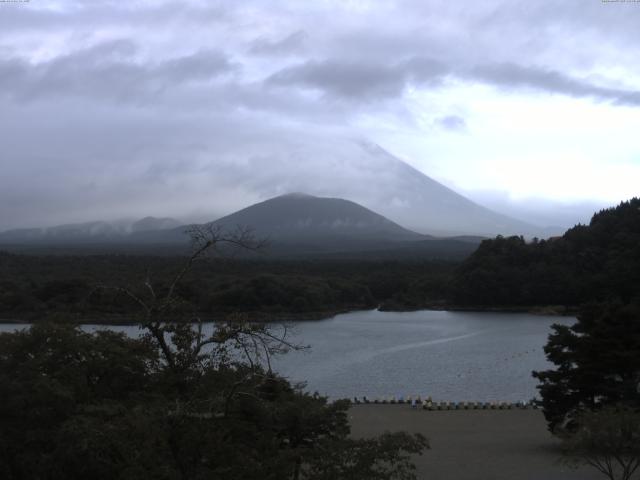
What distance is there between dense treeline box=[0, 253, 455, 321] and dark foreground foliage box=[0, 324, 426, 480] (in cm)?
1760

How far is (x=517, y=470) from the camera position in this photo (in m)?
9.72

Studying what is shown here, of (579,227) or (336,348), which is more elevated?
(579,227)

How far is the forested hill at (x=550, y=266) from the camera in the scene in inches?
1587

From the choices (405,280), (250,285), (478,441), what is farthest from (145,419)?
(405,280)

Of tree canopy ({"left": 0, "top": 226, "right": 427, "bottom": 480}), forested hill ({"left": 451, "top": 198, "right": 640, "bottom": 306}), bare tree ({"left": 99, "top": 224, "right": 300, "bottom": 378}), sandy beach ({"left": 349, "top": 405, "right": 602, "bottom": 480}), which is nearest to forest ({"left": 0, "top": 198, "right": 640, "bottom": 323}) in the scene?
forested hill ({"left": 451, "top": 198, "right": 640, "bottom": 306})

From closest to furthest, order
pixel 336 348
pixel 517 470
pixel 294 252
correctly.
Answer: pixel 517 470
pixel 336 348
pixel 294 252

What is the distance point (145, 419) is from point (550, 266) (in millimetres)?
40837

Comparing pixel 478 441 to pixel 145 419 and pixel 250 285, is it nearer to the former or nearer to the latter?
pixel 145 419

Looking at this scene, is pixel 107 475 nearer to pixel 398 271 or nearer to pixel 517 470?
pixel 517 470

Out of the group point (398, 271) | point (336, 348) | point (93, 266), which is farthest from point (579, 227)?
point (93, 266)

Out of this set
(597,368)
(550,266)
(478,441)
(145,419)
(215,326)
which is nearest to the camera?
(145,419)

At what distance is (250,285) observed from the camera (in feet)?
116

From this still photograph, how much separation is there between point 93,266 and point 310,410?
3663 centimetres

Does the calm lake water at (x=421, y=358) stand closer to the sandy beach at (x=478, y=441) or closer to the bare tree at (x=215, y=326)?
the sandy beach at (x=478, y=441)
